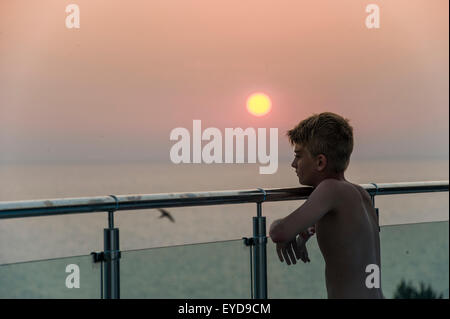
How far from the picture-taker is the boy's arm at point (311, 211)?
2.24 m

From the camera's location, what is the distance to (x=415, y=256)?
3545 millimetres

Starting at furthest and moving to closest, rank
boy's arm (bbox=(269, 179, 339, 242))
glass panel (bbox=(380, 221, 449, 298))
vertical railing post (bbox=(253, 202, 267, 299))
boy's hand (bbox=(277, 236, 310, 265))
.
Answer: glass panel (bbox=(380, 221, 449, 298)) → vertical railing post (bbox=(253, 202, 267, 299)) → boy's hand (bbox=(277, 236, 310, 265)) → boy's arm (bbox=(269, 179, 339, 242))

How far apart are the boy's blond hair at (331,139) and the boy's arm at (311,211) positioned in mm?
110

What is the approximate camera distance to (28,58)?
18469 mm

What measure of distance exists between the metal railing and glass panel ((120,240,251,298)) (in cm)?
5

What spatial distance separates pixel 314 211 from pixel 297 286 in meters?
0.81

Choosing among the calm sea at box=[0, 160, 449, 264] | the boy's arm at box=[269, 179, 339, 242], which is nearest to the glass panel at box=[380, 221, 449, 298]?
the boy's arm at box=[269, 179, 339, 242]

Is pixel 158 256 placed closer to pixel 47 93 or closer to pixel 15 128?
→ pixel 15 128

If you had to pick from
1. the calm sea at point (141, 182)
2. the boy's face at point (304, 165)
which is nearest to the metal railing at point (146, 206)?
the boy's face at point (304, 165)

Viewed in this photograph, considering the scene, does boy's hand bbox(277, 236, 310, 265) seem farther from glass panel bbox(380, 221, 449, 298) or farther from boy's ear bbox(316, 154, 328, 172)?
glass panel bbox(380, 221, 449, 298)

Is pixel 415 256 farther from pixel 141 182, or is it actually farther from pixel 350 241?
pixel 141 182

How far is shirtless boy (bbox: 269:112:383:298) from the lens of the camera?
2.28 meters

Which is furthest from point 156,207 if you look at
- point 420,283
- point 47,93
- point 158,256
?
point 47,93
